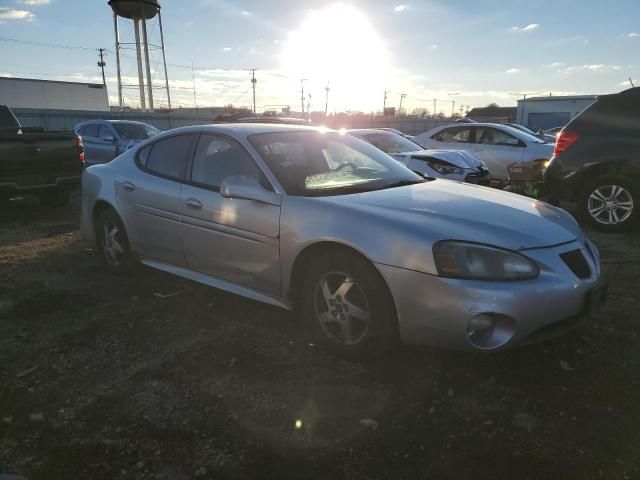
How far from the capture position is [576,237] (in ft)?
10.4

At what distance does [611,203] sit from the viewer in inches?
253

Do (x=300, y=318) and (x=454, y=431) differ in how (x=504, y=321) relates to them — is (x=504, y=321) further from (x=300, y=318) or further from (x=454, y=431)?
(x=300, y=318)

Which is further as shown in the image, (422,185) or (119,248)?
(119,248)

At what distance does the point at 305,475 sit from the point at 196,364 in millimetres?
1271

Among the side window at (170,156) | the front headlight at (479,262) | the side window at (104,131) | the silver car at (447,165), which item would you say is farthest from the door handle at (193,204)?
the side window at (104,131)

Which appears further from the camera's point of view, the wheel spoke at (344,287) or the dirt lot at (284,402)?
the wheel spoke at (344,287)

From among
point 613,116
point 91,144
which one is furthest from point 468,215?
point 91,144

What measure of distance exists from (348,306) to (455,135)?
9360mm

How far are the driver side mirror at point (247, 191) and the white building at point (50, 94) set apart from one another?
136 ft

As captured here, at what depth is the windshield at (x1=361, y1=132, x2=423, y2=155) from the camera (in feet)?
30.9

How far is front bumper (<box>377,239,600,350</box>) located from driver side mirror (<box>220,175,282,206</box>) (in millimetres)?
947

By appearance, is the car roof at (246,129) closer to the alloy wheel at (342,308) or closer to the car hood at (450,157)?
the alloy wheel at (342,308)

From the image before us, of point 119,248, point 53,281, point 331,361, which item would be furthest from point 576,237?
point 53,281

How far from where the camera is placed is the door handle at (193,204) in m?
3.85
